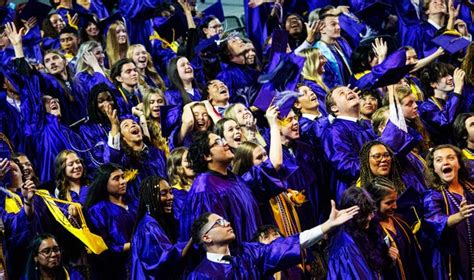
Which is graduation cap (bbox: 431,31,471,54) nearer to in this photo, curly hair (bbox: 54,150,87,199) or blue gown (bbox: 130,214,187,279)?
curly hair (bbox: 54,150,87,199)

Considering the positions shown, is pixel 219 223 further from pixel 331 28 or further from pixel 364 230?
pixel 331 28

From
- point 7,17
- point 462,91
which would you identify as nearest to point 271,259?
point 462,91

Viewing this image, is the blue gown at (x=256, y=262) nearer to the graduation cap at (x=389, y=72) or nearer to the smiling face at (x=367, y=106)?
the graduation cap at (x=389, y=72)

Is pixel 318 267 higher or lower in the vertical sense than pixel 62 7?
lower

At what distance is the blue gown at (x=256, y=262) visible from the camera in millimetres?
7086

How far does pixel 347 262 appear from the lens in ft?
24.5

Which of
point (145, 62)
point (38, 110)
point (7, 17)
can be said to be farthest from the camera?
point (7, 17)

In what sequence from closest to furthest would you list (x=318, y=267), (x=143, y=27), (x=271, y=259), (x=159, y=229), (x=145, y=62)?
(x=271, y=259) < (x=159, y=229) < (x=318, y=267) < (x=145, y=62) < (x=143, y=27)

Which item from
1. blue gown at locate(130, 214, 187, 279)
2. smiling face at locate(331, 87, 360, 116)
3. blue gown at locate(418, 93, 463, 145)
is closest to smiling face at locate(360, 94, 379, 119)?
blue gown at locate(418, 93, 463, 145)

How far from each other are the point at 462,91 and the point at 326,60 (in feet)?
4.40

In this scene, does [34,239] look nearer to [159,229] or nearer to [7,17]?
[159,229]

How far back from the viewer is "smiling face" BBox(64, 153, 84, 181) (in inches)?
347

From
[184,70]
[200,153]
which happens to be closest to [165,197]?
[200,153]

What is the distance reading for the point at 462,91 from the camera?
34.4 ft
